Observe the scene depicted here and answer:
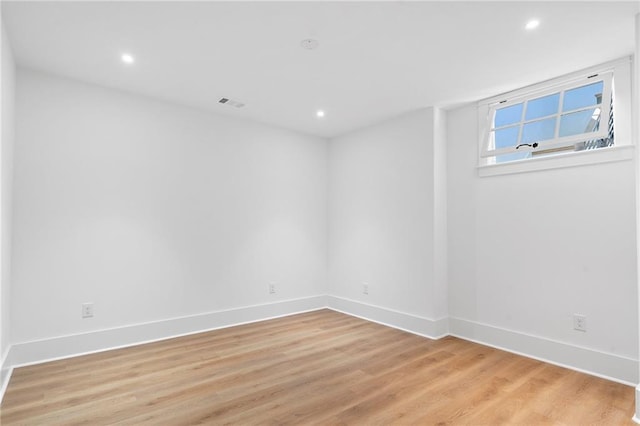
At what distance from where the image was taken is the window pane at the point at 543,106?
124 inches

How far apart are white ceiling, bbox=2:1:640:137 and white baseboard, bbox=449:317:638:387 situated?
8.02ft

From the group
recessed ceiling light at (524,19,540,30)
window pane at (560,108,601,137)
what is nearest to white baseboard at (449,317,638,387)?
window pane at (560,108,601,137)

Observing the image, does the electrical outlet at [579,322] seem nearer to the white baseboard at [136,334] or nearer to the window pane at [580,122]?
the window pane at [580,122]

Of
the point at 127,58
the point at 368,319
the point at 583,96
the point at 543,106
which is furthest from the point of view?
the point at 368,319

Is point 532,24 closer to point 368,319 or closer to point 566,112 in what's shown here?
point 566,112

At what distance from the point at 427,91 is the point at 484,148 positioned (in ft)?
3.00

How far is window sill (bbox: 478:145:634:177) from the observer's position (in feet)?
8.85

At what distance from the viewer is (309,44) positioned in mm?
2510

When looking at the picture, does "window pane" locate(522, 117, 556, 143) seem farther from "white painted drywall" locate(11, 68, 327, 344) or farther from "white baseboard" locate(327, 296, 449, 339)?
"white painted drywall" locate(11, 68, 327, 344)

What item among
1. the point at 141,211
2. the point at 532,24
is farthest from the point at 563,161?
the point at 141,211

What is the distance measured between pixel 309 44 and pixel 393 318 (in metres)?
3.19

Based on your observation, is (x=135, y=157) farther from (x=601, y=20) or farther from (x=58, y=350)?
(x=601, y=20)

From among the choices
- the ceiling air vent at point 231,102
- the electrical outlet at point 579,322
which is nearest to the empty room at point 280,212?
the electrical outlet at point 579,322

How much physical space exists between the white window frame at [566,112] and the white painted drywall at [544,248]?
9 centimetres
